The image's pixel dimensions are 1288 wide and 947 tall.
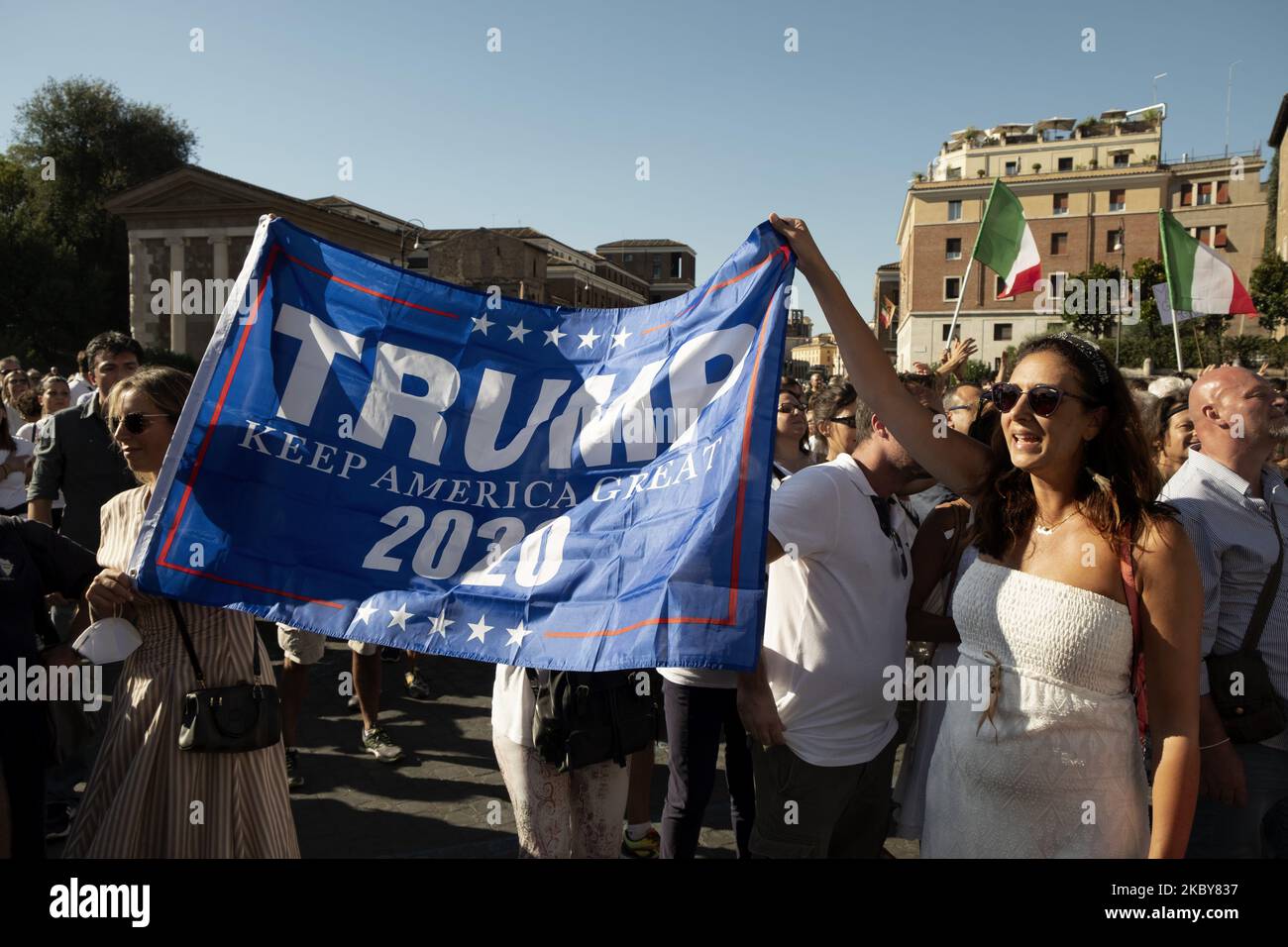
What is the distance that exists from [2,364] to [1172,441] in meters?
11.5

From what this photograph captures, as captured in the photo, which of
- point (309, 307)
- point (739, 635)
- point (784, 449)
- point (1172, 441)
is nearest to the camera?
point (739, 635)

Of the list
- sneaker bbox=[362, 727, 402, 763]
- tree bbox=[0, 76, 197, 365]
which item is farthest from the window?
sneaker bbox=[362, 727, 402, 763]

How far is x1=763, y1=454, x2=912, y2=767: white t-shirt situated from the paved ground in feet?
5.25

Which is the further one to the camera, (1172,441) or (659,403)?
Answer: (1172,441)

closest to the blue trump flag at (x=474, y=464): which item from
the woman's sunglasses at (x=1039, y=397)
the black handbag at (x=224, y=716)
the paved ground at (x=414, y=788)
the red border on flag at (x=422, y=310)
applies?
the red border on flag at (x=422, y=310)

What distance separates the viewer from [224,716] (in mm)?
2730

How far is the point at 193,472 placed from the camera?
2.74 metres

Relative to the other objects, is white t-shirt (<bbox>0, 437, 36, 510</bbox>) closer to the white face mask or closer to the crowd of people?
the crowd of people

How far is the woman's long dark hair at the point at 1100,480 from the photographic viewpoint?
2199 millimetres

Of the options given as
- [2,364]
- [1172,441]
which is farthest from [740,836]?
[2,364]

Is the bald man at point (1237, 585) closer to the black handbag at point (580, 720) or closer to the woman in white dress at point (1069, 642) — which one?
the woman in white dress at point (1069, 642)

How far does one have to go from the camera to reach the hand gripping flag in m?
10.3
